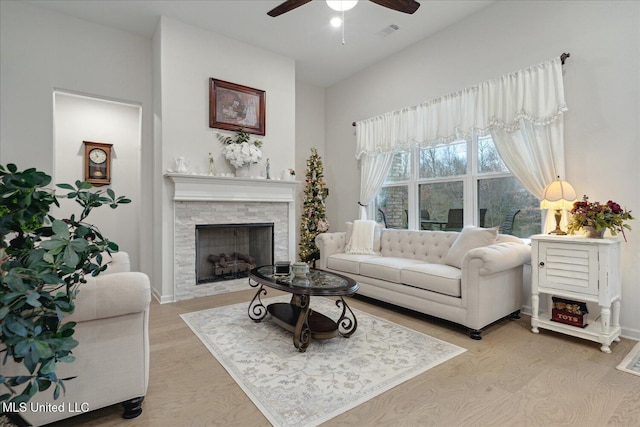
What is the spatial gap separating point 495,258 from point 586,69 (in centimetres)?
206

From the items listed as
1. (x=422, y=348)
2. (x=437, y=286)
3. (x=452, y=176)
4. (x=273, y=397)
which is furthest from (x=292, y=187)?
(x=273, y=397)

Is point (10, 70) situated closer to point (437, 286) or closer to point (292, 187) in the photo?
point (292, 187)

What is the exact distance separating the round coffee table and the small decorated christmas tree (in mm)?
2399

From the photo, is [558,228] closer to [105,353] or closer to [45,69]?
[105,353]

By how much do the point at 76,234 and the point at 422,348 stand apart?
246 cm

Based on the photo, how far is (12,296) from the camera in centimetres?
102

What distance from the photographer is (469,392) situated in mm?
1992

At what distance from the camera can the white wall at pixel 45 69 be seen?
3.63 metres

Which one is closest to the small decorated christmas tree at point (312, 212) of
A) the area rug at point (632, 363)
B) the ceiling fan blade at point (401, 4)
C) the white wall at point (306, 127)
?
the white wall at point (306, 127)

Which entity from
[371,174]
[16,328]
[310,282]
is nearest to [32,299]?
[16,328]

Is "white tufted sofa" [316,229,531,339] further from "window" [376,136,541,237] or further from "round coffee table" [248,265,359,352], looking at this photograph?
"round coffee table" [248,265,359,352]

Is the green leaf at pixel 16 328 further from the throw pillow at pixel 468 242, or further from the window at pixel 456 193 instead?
the window at pixel 456 193

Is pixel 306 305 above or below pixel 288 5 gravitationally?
below

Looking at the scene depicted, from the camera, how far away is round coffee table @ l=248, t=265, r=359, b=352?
252cm
